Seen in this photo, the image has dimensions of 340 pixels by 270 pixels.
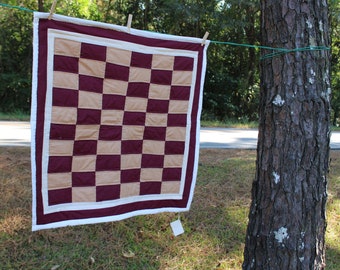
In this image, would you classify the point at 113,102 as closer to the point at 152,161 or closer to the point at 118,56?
the point at 118,56

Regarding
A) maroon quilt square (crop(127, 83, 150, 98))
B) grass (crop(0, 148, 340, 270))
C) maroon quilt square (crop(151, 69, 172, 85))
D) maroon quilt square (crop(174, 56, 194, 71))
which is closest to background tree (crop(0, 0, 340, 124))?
grass (crop(0, 148, 340, 270))

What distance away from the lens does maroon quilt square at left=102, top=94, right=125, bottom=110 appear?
2.46m

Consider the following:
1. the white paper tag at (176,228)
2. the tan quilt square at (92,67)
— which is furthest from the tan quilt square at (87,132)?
the white paper tag at (176,228)

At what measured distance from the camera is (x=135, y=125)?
8.62 feet

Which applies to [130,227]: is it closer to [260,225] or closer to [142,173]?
[142,173]

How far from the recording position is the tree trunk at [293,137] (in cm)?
197

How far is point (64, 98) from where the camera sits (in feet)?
7.54

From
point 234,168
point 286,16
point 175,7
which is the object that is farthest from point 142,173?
point 175,7

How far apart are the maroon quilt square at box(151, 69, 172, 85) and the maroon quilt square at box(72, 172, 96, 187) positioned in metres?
0.79


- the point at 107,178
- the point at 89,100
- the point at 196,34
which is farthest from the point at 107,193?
the point at 196,34

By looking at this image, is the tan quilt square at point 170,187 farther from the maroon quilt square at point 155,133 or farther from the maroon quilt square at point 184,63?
the maroon quilt square at point 184,63

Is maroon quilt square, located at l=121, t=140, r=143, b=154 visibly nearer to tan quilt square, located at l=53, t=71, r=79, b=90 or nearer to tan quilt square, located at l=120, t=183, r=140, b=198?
tan quilt square, located at l=120, t=183, r=140, b=198

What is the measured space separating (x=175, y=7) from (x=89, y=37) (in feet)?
39.6

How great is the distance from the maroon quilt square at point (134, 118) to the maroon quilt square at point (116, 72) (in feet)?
0.82
